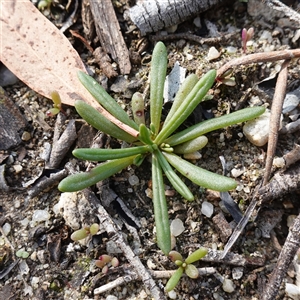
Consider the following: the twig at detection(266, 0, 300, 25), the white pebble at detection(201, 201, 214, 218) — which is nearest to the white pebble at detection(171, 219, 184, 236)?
the white pebble at detection(201, 201, 214, 218)

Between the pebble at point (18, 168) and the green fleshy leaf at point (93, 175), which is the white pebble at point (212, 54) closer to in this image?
the green fleshy leaf at point (93, 175)

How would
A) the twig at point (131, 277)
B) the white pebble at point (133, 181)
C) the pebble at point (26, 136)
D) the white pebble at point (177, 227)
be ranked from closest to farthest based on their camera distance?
1. the twig at point (131, 277)
2. the white pebble at point (177, 227)
3. the white pebble at point (133, 181)
4. the pebble at point (26, 136)

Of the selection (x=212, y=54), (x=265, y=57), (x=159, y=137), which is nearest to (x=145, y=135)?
(x=159, y=137)

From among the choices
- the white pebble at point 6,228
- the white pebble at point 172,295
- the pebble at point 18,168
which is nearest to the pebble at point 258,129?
the white pebble at point 172,295

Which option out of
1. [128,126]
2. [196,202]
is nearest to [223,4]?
[128,126]

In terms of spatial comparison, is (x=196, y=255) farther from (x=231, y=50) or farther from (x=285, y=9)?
(x=285, y=9)

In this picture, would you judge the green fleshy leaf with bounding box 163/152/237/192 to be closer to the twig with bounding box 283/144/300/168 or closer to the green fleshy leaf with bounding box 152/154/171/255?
the green fleshy leaf with bounding box 152/154/171/255

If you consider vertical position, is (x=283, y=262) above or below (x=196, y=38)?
below
